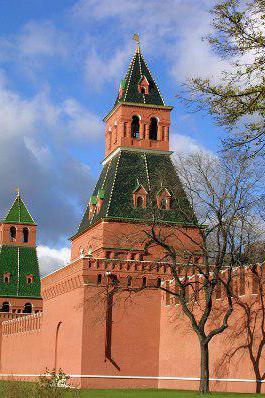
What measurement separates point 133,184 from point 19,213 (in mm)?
30007

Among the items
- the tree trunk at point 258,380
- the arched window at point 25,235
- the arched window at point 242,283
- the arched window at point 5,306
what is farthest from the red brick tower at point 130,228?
the arched window at point 25,235

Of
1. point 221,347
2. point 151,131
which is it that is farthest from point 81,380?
point 151,131

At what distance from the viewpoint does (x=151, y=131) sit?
43969mm

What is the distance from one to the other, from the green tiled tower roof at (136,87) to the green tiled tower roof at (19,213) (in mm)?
26037

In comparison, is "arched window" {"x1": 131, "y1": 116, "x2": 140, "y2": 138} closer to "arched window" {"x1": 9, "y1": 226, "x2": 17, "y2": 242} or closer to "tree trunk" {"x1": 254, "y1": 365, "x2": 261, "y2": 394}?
"tree trunk" {"x1": 254, "y1": 365, "x2": 261, "y2": 394}

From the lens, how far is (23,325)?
52375 mm

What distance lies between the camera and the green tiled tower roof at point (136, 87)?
43875 mm

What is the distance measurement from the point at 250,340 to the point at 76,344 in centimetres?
1074

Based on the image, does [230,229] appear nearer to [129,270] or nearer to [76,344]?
[129,270]

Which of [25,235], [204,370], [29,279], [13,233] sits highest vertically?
[13,233]

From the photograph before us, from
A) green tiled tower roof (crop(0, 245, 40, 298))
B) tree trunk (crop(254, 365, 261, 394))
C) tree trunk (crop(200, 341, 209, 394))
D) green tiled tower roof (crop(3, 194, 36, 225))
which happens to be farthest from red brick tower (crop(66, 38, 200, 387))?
green tiled tower roof (crop(3, 194, 36, 225))

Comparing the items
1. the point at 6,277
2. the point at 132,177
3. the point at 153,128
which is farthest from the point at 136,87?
the point at 6,277

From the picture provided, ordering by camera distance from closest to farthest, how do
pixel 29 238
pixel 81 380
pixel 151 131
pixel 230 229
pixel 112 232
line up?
pixel 230 229, pixel 81 380, pixel 112 232, pixel 151 131, pixel 29 238

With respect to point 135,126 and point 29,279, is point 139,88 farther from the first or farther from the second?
point 29,279
